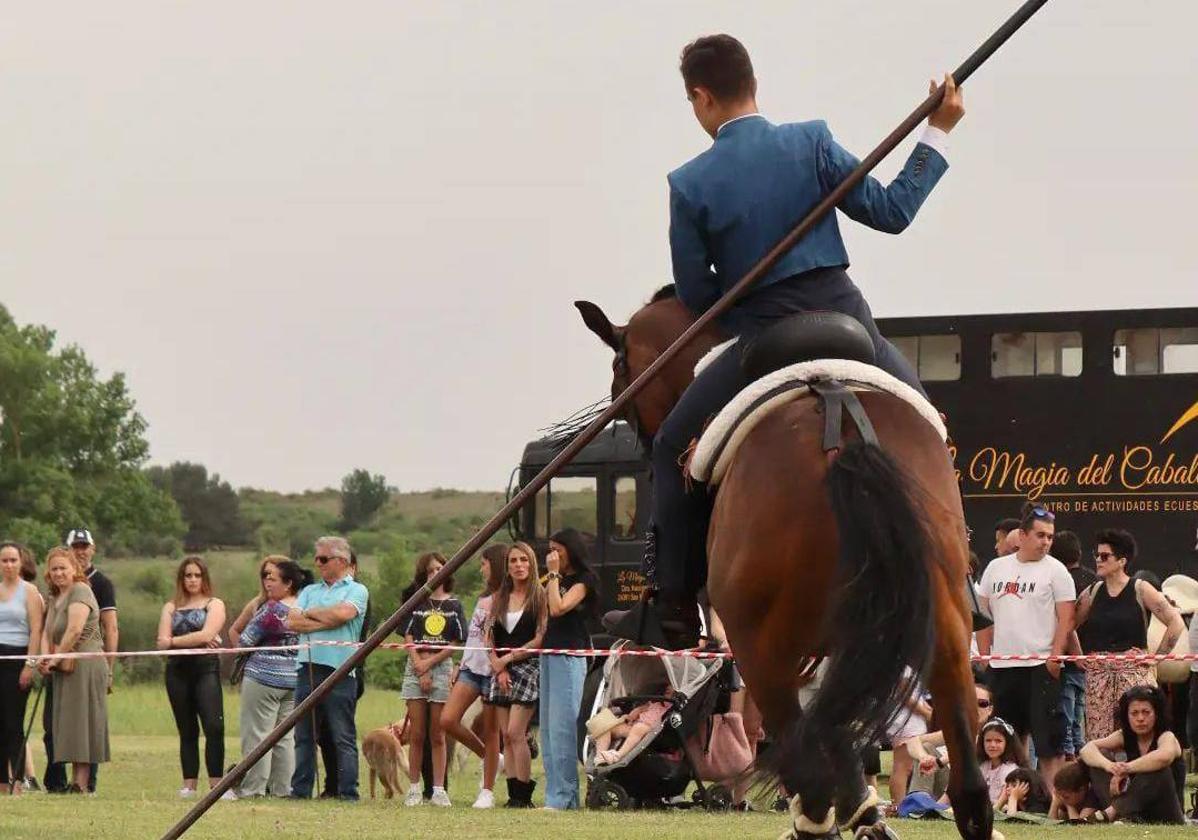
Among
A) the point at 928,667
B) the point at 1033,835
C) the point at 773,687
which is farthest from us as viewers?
the point at 1033,835

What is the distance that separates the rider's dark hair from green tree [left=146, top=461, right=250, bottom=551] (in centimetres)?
11017

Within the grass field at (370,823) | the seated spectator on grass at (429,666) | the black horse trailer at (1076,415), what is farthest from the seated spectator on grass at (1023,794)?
the black horse trailer at (1076,415)

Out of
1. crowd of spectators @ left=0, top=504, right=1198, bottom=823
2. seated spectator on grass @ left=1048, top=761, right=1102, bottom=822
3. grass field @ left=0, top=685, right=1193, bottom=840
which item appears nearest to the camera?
grass field @ left=0, top=685, right=1193, bottom=840

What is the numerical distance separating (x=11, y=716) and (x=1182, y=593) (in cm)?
930

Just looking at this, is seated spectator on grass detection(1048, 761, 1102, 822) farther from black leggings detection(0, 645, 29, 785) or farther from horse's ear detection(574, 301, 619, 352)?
black leggings detection(0, 645, 29, 785)

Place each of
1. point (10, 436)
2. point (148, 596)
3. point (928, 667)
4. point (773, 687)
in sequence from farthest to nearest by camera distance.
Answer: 1. point (10, 436)
2. point (148, 596)
3. point (773, 687)
4. point (928, 667)

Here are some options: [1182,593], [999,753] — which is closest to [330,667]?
[999,753]

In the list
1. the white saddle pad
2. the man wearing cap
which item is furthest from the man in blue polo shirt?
the white saddle pad

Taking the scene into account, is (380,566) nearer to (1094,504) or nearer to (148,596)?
(148,596)

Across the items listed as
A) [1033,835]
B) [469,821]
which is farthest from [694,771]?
[1033,835]

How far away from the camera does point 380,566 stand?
61.6 metres

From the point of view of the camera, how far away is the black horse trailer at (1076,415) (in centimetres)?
2255

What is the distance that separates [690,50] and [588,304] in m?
1.59

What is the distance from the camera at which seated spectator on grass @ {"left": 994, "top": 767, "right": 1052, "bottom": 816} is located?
13805mm
